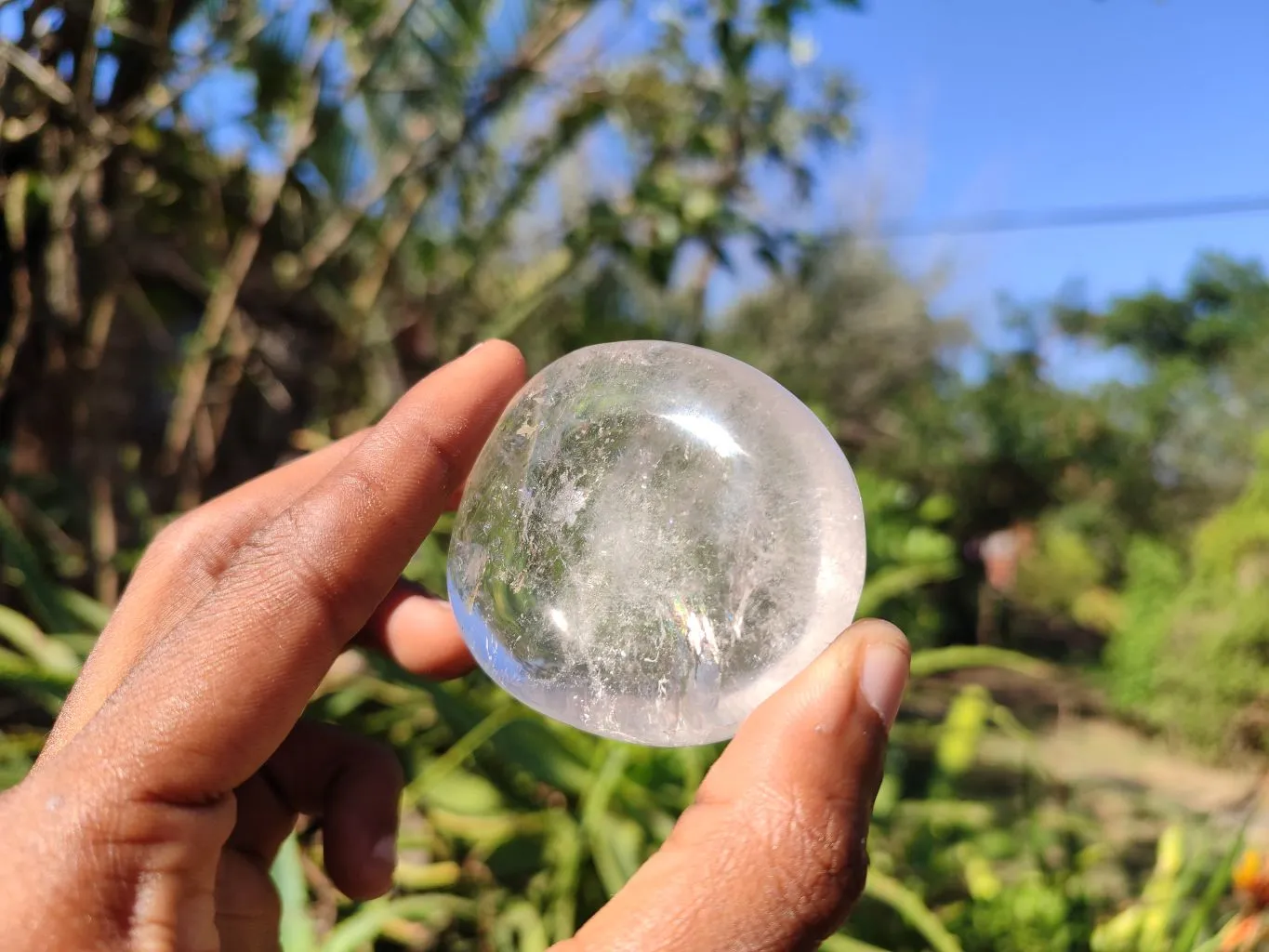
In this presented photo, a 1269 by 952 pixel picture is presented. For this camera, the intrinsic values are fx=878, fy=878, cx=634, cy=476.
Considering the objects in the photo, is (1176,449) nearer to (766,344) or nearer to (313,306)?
(766,344)

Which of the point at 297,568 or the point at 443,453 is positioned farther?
the point at 443,453

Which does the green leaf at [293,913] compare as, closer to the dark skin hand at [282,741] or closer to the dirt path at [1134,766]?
the dark skin hand at [282,741]

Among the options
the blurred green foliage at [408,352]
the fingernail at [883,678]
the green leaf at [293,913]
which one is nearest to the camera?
the fingernail at [883,678]

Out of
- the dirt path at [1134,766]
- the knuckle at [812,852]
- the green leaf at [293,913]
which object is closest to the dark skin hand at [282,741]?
the knuckle at [812,852]

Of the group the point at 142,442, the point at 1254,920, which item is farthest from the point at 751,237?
the point at 142,442

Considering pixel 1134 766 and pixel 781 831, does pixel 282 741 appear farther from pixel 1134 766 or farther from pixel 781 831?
pixel 1134 766

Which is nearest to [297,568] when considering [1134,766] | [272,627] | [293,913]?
[272,627]

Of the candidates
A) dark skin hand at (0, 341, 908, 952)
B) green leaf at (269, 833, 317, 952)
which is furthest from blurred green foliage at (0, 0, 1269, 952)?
dark skin hand at (0, 341, 908, 952)
